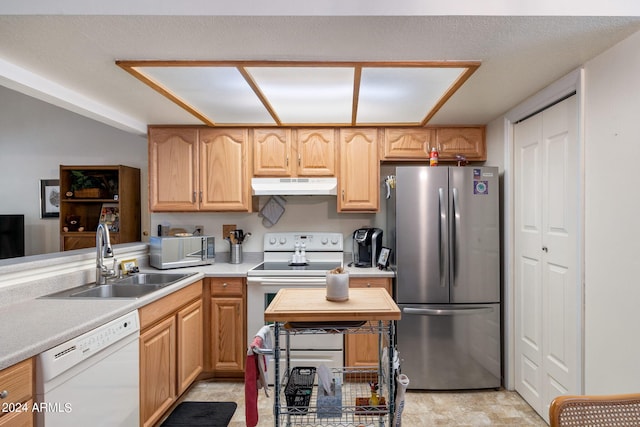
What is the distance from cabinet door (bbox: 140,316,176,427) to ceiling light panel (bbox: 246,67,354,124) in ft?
5.30

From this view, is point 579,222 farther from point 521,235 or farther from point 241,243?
point 241,243

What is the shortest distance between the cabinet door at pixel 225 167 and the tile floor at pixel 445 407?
1.49 metres

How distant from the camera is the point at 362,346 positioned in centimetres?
268

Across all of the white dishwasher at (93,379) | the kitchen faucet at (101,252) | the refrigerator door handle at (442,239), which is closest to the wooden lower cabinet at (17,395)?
the white dishwasher at (93,379)

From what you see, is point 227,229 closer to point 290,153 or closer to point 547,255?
point 290,153

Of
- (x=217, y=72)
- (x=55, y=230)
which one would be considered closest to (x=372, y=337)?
(x=217, y=72)

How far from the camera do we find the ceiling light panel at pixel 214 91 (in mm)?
1855

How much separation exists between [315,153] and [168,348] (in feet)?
6.15

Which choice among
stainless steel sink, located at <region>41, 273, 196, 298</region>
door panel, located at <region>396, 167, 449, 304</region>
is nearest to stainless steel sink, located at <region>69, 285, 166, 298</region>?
stainless steel sink, located at <region>41, 273, 196, 298</region>

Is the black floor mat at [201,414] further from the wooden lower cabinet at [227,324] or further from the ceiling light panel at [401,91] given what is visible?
the ceiling light panel at [401,91]

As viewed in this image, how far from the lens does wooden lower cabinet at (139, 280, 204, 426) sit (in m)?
1.91

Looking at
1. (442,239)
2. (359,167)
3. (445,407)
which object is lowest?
(445,407)

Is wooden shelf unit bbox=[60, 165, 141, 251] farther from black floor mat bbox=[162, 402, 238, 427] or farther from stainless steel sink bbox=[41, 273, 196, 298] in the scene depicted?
black floor mat bbox=[162, 402, 238, 427]

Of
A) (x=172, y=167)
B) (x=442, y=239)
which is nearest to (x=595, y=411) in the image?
(x=442, y=239)
